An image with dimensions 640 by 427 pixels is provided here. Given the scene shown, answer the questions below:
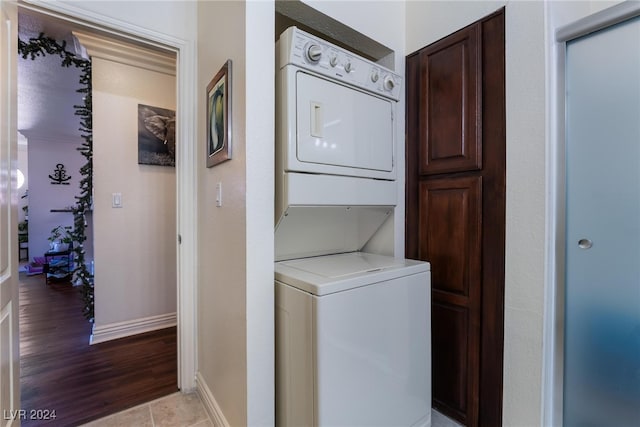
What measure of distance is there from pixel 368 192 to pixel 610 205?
94cm

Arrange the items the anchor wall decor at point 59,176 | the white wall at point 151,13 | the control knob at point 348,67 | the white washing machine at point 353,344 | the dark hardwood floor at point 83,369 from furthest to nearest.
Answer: the anchor wall decor at point 59,176, the dark hardwood floor at point 83,369, the white wall at point 151,13, the control knob at point 348,67, the white washing machine at point 353,344

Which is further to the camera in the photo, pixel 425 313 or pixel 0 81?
pixel 425 313

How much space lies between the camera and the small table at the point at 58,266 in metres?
4.58

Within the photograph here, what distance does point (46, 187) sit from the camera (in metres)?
5.66

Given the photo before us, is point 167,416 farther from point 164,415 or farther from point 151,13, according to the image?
point 151,13

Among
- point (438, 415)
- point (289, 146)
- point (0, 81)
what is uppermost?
point (0, 81)

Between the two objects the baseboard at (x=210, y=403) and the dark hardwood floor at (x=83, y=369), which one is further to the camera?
the dark hardwood floor at (x=83, y=369)

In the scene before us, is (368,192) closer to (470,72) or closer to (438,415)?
(470,72)

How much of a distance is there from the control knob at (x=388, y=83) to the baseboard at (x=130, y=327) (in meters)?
2.69

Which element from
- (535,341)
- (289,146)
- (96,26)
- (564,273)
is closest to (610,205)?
(564,273)

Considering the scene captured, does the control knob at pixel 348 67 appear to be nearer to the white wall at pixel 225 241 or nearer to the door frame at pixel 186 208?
the white wall at pixel 225 241

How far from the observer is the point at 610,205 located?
113cm

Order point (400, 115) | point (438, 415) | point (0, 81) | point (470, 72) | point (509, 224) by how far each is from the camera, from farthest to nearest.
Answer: point (400, 115) → point (438, 415) → point (470, 72) → point (509, 224) → point (0, 81)

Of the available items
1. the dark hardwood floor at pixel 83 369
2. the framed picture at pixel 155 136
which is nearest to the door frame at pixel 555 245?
the dark hardwood floor at pixel 83 369
